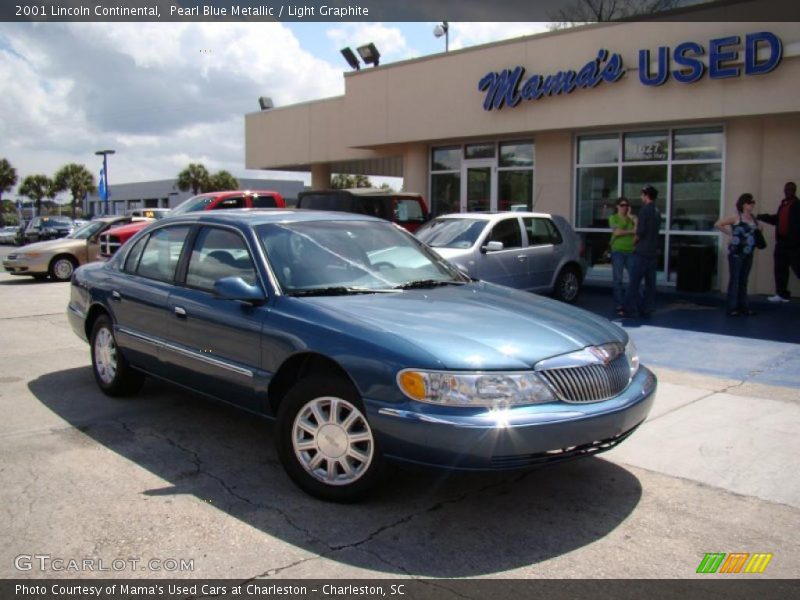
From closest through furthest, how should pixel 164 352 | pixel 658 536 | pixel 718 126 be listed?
pixel 658 536
pixel 164 352
pixel 718 126

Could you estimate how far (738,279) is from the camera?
1024 cm

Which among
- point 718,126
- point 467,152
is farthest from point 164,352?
point 467,152

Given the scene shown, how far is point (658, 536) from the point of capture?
12.1 feet

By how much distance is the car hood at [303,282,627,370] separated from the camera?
367 centimetres

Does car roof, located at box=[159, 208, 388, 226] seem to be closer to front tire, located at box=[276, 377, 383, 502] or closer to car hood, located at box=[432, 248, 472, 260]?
front tire, located at box=[276, 377, 383, 502]

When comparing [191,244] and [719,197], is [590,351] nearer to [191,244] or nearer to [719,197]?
[191,244]

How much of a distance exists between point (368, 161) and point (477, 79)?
25.5 ft

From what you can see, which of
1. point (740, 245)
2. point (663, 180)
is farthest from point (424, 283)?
point (663, 180)

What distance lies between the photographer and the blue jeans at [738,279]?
10.0m

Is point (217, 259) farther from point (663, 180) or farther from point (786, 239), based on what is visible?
point (663, 180)

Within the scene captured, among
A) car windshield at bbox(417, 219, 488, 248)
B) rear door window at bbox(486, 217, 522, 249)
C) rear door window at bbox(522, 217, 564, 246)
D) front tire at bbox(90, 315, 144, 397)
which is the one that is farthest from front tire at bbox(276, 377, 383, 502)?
rear door window at bbox(522, 217, 564, 246)

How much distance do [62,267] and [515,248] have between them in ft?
35.7

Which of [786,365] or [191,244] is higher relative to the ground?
[191,244]

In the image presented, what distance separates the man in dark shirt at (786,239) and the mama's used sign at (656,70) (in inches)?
79.9
